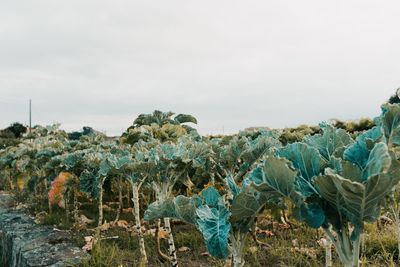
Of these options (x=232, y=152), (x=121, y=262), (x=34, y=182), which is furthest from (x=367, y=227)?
(x=34, y=182)

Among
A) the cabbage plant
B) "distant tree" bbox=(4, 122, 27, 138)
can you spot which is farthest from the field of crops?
"distant tree" bbox=(4, 122, 27, 138)

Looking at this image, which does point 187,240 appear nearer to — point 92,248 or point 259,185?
point 92,248

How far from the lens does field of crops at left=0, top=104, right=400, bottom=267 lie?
1.11 metres

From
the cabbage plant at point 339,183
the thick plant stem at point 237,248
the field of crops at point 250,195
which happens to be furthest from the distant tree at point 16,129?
the cabbage plant at point 339,183

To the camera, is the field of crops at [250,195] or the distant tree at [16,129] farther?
the distant tree at [16,129]

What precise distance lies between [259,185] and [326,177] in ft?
0.73

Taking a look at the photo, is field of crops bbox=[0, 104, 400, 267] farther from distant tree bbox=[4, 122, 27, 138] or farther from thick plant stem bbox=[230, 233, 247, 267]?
distant tree bbox=[4, 122, 27, 138]

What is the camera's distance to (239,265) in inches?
59.2

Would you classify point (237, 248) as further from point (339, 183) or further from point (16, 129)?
point (16, 129)

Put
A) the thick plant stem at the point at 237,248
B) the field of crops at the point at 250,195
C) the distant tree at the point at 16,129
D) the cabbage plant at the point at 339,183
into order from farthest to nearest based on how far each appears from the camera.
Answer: the distant tree at the point at 16,129 → the thick plant stem at the point at 237,248 → the field of crops at the point at 250,195 → the cabbage plant at the point at 339,183

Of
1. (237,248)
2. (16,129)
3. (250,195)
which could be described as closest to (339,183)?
(250,195)

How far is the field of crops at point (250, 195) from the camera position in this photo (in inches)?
43.9

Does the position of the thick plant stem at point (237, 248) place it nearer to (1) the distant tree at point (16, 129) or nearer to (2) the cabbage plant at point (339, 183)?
(2) the cabbage plant at point (339, 183)

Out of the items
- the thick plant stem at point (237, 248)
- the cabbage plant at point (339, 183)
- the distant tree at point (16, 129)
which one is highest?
the cabbage plant at point (339, 183)
